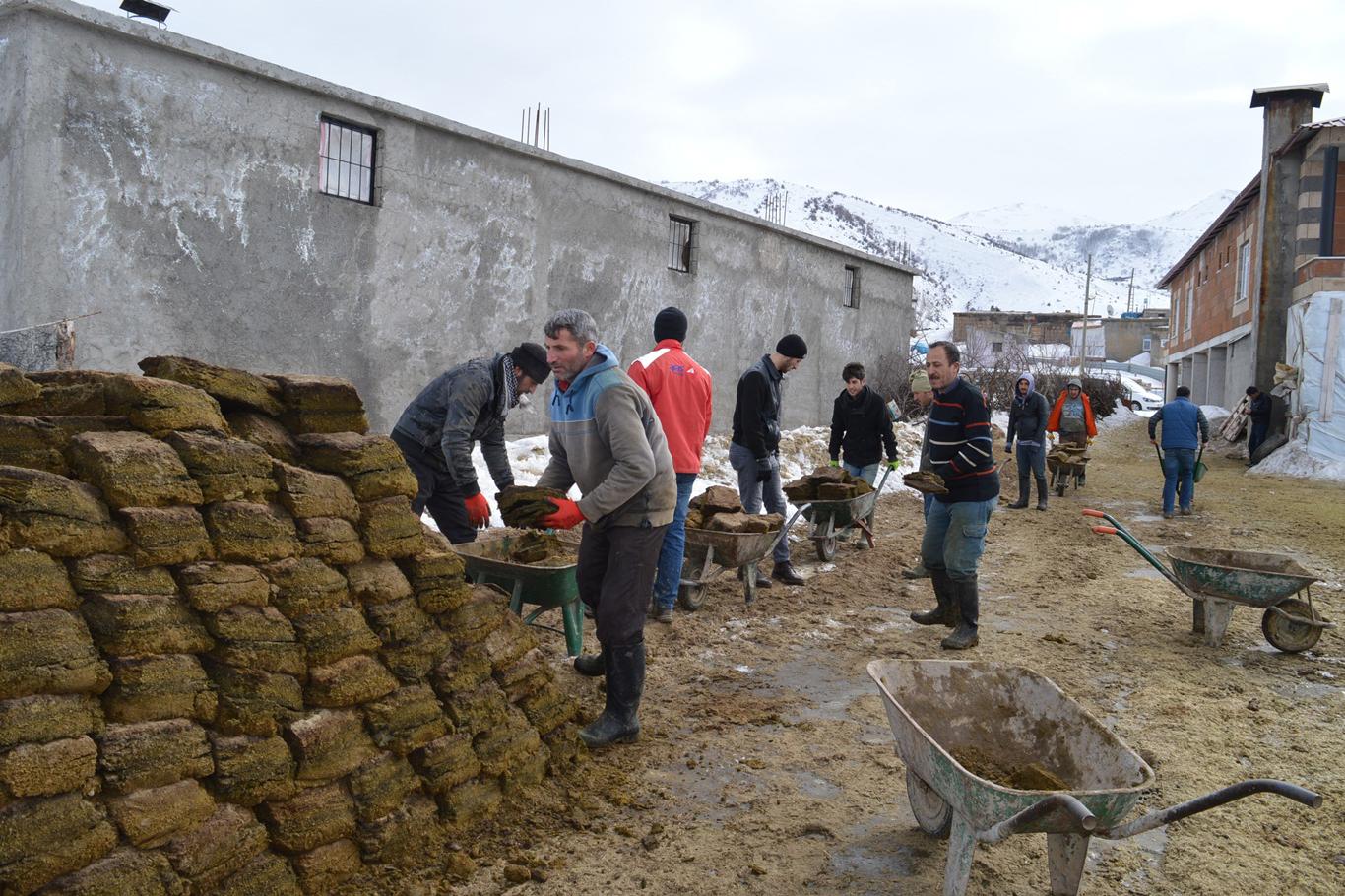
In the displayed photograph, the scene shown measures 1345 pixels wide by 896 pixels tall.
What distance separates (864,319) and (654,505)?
56.3ft

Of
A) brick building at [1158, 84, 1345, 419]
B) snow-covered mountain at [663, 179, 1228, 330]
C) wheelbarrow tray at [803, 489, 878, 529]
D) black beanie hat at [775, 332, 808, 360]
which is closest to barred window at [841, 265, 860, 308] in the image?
brick building at [1158, 84, 1345, 419]

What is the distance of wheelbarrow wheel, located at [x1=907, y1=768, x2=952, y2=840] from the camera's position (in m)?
3.48

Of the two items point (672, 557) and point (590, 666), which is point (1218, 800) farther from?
point (672, 557)

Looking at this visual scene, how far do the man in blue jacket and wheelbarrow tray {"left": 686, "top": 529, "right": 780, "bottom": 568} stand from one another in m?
7.30

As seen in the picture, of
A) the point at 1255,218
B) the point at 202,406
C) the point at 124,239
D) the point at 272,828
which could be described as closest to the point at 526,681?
the point at 272,828

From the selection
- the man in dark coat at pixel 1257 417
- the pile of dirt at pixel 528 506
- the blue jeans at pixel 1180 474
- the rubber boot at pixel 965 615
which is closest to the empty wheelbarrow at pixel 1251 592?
the rubber boot at pixel 965 615

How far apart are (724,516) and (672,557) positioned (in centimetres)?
69

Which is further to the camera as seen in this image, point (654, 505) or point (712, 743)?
point (712, 743)

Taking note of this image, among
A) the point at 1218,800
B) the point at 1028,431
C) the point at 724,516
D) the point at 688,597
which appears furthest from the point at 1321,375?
the point at 1218,800

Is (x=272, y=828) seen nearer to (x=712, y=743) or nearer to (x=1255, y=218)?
(x=712, y=743)

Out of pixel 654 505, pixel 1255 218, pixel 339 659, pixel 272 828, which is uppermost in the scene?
pixel 1255 218

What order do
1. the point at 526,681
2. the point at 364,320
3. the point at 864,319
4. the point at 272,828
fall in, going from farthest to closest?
the point at 864,319 → the point at 364,320 → the point at 526,681 → the point at 272,828

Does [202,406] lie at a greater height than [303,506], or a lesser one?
greater

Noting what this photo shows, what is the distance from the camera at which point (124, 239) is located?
8680mm
